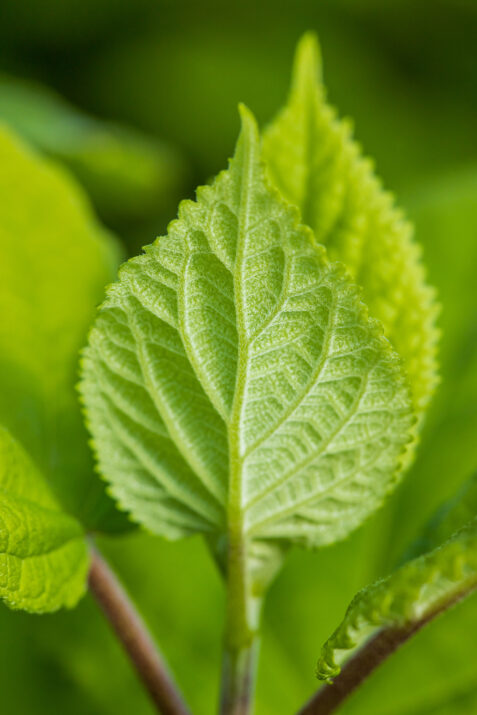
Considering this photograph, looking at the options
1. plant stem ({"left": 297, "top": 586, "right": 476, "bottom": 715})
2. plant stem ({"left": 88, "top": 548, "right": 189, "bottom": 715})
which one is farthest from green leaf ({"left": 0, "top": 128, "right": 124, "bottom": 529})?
plant stem ({"left": 297, "top": 586, "right": 476, "bottom": 715})

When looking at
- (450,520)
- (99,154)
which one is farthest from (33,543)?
(99,154)

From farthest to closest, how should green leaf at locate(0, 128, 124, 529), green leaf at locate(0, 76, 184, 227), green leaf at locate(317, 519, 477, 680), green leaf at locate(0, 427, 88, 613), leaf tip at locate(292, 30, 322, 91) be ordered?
green leaf at locate(0, 76, 184, 227) < green leaf at locate(0, 128, 124, 529) < leaf tip at locate(292, 30, 322, 91) < green leaf at locate(0, 427, 88, 613) < green leaf at locate(317, 519, 477, 680)

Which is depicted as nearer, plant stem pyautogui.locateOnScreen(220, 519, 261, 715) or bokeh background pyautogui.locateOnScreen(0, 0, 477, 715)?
plant stem pyautogui.locateOnScreen(220, 519, 261, 715)

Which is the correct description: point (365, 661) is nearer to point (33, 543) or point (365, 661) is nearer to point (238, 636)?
point (238, 636)

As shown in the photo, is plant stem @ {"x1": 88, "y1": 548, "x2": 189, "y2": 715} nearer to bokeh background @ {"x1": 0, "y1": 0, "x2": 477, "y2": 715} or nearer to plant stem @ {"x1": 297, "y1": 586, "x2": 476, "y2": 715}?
plant stem @ {"x1": 297, "y1": 586, "x2": 476, "y2": 715}

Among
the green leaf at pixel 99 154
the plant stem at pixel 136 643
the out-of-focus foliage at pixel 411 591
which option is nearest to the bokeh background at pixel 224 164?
the green leaf at pixel 99 154
